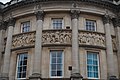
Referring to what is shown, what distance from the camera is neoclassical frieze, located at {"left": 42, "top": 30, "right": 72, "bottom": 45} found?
20.1 metres

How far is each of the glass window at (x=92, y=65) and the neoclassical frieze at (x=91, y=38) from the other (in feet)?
3.30

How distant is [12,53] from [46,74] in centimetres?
429

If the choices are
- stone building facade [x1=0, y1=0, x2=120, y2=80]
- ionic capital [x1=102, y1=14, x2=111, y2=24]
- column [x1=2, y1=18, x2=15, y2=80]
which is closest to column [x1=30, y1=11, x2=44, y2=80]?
stone building facade [x1=0, y1=0, x2=120, y2=80]

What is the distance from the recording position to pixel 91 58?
20.1 meters

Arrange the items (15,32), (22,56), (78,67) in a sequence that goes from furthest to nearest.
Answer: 1. (15,32)
2. (22,56)
3. (78,67)

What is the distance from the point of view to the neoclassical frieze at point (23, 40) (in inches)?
814

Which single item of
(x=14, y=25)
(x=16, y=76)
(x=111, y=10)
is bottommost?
(x=16, y=76)

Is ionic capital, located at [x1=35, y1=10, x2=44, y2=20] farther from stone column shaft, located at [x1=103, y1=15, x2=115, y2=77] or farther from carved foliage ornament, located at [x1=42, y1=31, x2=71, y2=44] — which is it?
stone column shaft, located at [x1=103, y1=15, x2=115, y2=77]

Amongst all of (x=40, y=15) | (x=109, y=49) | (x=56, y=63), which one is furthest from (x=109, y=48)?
(x=40, y=15)

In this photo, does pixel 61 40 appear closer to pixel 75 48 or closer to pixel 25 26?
pixel 75 48

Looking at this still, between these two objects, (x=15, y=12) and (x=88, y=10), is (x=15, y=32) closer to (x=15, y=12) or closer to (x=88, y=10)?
(x=15, y=12)

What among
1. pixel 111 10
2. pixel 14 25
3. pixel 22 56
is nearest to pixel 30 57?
A: pixel 22 56

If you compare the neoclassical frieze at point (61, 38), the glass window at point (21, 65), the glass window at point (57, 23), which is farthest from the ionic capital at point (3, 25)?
the glass window at point (57, 23)

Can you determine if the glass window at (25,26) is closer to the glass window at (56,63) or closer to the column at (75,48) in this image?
the glass window at (56,63)
